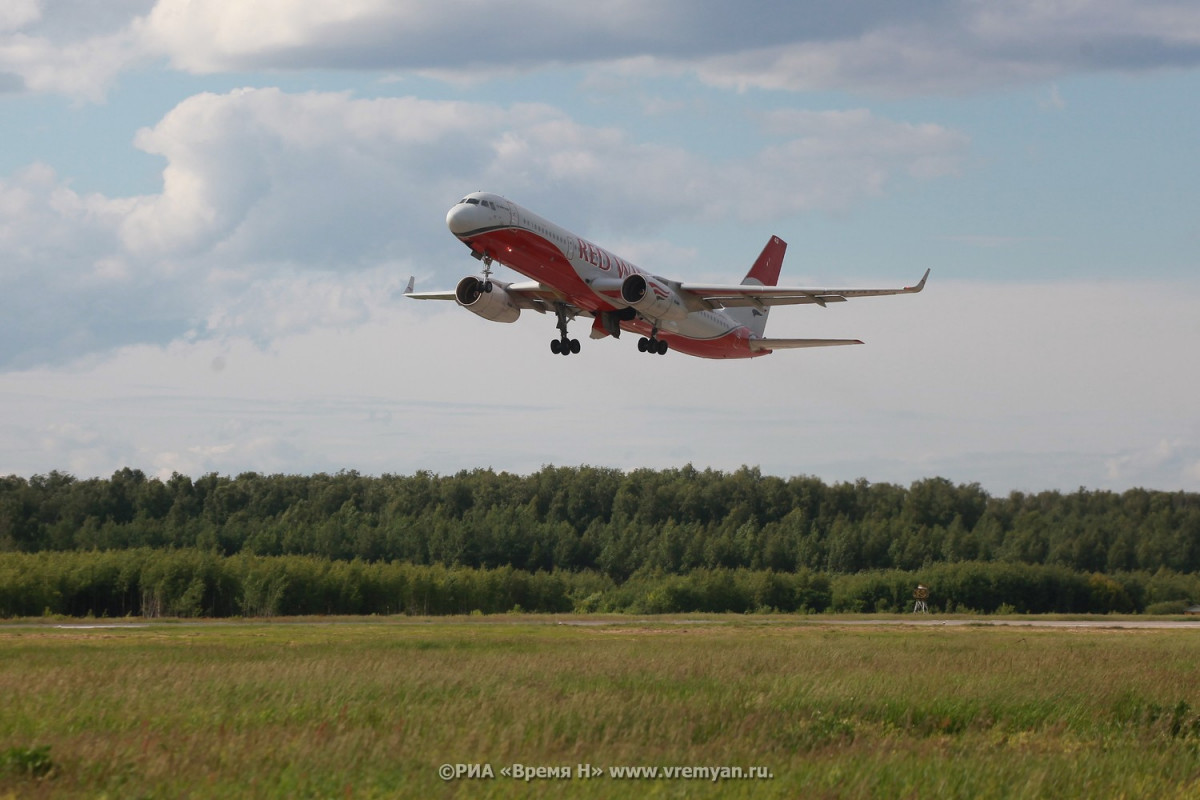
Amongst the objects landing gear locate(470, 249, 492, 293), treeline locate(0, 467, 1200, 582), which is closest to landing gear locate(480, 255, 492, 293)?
landing gear locate(470, 249, 492, 293)

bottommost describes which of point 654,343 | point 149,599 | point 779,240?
point 149,599

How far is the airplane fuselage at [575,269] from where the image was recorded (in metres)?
39.4

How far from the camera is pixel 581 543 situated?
119 metres

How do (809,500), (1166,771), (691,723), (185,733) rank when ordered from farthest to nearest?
(809,500)
(691,723)
(1166,771)
(185,733)

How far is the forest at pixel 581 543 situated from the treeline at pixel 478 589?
138 mm

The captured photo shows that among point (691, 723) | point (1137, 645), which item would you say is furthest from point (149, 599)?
point (691, 723)

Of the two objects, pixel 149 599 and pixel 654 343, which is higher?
pixel 654 343

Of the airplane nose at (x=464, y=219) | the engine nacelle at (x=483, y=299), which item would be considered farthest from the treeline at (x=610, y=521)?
the airplane nose at (x=464, y=219)

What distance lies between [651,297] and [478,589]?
132 feet

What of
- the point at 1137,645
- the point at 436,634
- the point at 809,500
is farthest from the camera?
the point at 809,500

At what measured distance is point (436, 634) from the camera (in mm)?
45156

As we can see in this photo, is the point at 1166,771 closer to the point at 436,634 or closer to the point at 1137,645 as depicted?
the point at 1137,645

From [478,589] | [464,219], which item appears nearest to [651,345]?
[464,219]

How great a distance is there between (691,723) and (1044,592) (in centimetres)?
7104
